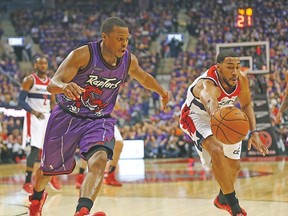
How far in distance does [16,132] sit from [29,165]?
26.4 feet

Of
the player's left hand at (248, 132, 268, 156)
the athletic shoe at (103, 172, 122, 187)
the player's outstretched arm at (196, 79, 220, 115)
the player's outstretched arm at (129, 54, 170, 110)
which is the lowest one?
the athletic shoe at (103, 172, 122, 187)

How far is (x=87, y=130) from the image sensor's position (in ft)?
15.5

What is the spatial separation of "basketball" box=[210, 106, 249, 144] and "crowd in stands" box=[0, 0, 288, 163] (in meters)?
9.61

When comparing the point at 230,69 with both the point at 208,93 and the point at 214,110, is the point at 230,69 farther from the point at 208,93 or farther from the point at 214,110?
the point at 214,110

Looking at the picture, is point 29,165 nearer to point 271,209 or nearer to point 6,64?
point 271,209

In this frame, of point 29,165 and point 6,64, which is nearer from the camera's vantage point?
point 29,165

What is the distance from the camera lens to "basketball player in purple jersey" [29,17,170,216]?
457 cm

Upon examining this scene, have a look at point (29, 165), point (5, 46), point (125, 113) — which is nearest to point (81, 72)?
point (29, 165)

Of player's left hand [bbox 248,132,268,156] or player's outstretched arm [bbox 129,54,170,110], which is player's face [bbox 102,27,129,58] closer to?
player's outstretched arm [bbox 129,54,170,110]

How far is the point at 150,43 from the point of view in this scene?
22.1 meters

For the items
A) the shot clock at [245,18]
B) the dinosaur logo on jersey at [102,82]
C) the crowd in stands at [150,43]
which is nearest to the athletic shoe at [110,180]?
the dinosaur logo on jersey at [102,82]

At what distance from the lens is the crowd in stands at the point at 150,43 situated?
16.0 m

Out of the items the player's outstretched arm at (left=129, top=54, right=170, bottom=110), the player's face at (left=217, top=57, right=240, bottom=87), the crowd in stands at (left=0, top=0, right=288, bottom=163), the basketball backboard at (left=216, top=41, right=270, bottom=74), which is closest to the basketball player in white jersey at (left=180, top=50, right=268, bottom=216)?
the player's face at (left=217, top=57, right=240, bottom=87)

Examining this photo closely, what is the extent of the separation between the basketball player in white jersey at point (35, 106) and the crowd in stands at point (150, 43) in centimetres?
635
